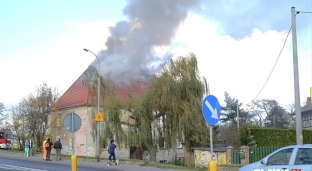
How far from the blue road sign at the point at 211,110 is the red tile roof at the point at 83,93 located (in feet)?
76.6

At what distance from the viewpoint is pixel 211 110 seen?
9117 millimetres

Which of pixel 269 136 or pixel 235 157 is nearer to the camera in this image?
pixel 235 157

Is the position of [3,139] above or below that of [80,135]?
below

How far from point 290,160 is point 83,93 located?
41.3 meters

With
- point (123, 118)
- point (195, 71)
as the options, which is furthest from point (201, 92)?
point (123, 118)

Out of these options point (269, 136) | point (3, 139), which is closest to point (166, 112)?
point (269, 136)

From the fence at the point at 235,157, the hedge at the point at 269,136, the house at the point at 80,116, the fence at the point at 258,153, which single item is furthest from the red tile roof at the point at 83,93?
the fence at the point at 258,153

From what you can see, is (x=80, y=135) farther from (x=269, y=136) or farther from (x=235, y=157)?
(x=235, y=157)

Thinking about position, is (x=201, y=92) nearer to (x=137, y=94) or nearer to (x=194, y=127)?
(x=194, y=127)

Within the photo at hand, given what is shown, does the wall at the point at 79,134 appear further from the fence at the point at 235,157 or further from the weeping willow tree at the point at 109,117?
the fence at the point at 235,157

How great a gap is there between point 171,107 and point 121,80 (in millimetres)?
7029

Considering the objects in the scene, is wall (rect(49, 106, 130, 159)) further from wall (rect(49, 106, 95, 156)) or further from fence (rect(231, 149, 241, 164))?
fence (rect(231, 149, 241, 164))

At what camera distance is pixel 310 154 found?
1066cm

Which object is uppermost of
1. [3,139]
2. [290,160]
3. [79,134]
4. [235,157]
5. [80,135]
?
[290,160]
